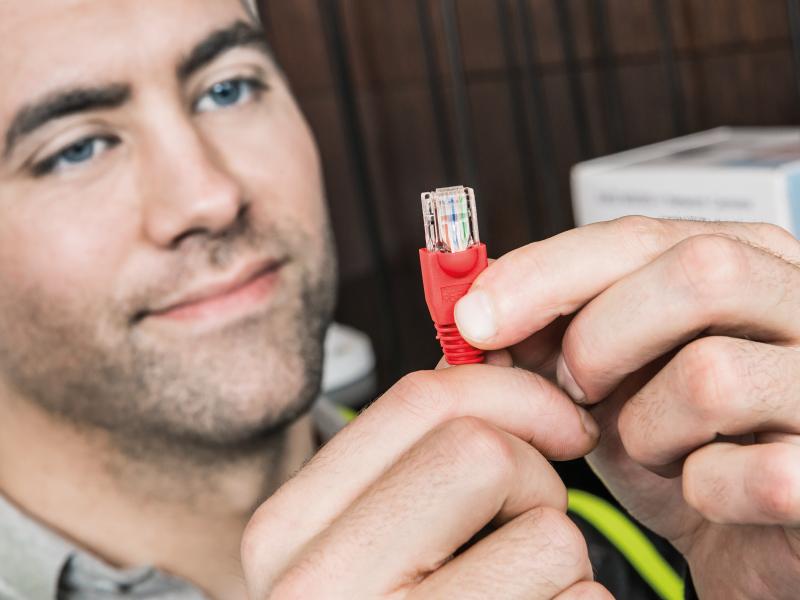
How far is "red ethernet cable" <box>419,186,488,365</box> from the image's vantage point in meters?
0.56

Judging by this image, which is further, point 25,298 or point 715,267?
point 25,298

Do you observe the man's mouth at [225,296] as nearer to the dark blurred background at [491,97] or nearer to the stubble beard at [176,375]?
the stubble beard at [176,375]

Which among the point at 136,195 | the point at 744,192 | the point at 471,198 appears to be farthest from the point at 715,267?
the point at 136,195

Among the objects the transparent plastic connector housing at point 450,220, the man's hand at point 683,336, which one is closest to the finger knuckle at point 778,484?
the man's hand at point 683,336

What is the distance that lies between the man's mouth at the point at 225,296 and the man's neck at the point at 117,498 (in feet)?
0.55

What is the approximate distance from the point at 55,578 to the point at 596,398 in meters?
0.64

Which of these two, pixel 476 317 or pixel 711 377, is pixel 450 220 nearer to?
pixel 476 317

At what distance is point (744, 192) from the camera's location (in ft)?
3.51

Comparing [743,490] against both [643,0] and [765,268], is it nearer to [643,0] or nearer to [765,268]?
[765,268]

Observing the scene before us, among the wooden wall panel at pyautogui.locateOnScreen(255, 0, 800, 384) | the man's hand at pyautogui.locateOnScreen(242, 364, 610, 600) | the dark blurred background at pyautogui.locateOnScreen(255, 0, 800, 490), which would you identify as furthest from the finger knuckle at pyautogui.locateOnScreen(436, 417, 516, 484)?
the wooden wall panel at pyautogui.locateOnScreen(255, 0, 800, 384)

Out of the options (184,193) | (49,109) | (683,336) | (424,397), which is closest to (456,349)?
(424,397)

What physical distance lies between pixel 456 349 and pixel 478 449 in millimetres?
75

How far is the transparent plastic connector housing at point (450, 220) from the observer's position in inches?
21.8

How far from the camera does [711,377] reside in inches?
22.2
